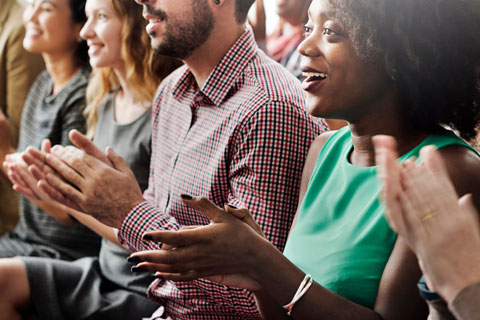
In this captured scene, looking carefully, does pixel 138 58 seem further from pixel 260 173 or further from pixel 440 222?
pixel 440 222

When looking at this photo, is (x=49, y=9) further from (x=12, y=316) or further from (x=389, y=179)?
(x=389, y=179)

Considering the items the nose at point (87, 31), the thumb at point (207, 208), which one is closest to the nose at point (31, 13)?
A: the nose at point (87, 31)

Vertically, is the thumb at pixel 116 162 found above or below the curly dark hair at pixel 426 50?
below

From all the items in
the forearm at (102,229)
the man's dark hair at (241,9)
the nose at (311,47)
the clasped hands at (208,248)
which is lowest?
the forearm at (102,229)

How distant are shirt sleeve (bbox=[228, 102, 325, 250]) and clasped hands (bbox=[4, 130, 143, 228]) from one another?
0.73 ft

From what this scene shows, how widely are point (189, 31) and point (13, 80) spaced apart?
1192mm

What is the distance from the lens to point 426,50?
93 cm

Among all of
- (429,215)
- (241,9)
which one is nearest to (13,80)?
(241,9)

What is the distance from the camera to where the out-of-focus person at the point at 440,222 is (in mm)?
631

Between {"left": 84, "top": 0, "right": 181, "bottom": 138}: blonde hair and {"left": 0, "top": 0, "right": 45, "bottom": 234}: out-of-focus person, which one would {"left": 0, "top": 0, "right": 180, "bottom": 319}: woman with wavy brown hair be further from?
{"left": 0, "top": 0, "right": 45, "bottom": 234}: out-of-focus person

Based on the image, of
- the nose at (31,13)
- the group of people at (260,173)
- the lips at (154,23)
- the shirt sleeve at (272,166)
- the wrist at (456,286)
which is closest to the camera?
the wrist at (456,286)

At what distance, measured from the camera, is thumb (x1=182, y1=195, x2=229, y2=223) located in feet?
2.88

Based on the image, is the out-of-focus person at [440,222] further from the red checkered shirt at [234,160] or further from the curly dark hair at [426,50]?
the red checkered shirt at [234,160]

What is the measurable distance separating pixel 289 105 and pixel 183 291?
437 millimetres
